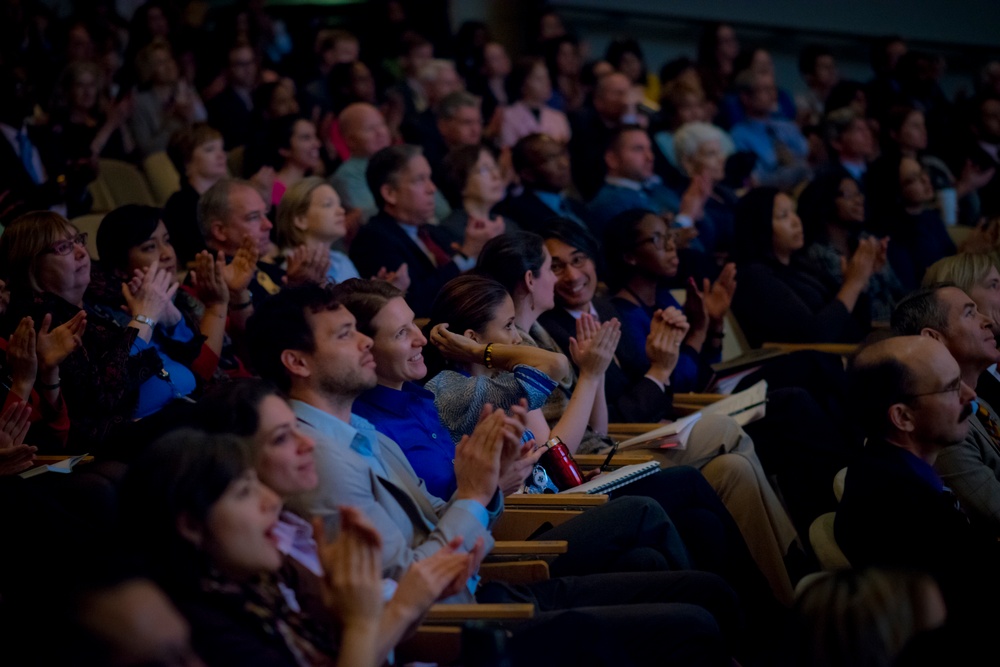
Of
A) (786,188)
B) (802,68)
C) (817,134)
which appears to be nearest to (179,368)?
(786,188)

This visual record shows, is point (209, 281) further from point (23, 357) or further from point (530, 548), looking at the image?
point (530, 548)

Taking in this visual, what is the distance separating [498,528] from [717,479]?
0.81 meters

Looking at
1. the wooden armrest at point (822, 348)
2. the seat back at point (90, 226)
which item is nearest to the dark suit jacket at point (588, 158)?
A: the wooden armrest at point (822, 348)

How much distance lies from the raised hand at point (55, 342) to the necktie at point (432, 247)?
201cm

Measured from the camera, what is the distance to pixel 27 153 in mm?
4703

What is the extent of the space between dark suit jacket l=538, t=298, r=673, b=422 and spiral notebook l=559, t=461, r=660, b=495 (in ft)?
2.33

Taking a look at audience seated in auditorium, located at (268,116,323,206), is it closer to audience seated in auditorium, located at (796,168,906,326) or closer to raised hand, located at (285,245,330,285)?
raised hand, located at (285,245,330,285)

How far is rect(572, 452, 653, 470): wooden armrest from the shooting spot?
10.1 ft

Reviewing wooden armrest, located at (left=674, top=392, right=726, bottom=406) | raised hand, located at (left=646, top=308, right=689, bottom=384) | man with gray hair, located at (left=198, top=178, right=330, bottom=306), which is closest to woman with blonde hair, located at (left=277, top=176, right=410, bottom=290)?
man with gray hair, located at (left=198, top=178, right=330, bottom=306)

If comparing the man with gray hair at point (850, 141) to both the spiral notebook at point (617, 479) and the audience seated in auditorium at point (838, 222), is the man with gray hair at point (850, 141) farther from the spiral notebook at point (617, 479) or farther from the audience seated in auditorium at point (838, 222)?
the spiral notebook at point (617, 479)

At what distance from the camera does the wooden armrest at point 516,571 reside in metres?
2.41

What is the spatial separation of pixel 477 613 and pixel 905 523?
97 centimetres

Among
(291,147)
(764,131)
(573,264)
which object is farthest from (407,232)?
(764,131)

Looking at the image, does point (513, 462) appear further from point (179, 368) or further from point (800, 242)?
point (800, 242)
